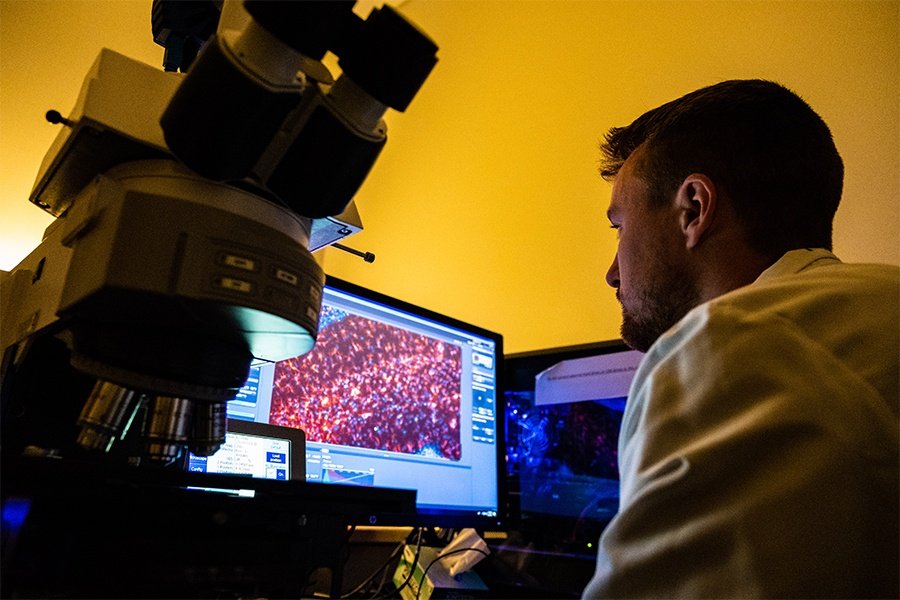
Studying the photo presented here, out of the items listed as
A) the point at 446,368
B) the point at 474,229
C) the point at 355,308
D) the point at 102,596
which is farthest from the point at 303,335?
the point at 474,229

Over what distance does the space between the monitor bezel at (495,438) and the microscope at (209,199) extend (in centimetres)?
59

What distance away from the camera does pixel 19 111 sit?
5.56ft

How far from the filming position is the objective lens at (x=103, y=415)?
0.47 metres

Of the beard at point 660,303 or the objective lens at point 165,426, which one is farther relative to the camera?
the beard at point 660,303

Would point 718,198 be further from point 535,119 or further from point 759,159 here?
point 535,119

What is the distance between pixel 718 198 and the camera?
93cm

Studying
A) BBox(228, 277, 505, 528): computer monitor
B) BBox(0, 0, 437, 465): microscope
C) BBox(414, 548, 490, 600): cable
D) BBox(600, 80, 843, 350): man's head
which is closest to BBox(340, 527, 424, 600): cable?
BBox(414, 548, 490, 600): cable

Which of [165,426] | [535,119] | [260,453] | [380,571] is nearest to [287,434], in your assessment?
[260,453]

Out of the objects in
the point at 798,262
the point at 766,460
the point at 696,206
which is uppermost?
the point at 696,206

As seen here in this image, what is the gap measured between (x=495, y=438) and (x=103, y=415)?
957 millimetres

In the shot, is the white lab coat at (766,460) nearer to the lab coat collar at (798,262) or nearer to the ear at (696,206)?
the lab coat collar at (798,262)

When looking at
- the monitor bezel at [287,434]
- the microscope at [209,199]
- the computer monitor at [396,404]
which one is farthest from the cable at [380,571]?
the microscope at [209,199]

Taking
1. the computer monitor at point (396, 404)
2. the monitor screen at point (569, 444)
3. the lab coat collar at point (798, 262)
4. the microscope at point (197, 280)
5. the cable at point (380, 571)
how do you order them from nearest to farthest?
1. the microscope at point (197, 280)
2. the lab coat collar at point (798, 262)
3. the computer monitor at point (396, 404)
4. the cable at point (380, 571)
5. the monitor screen at point (569, 444)

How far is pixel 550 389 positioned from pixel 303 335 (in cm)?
98
